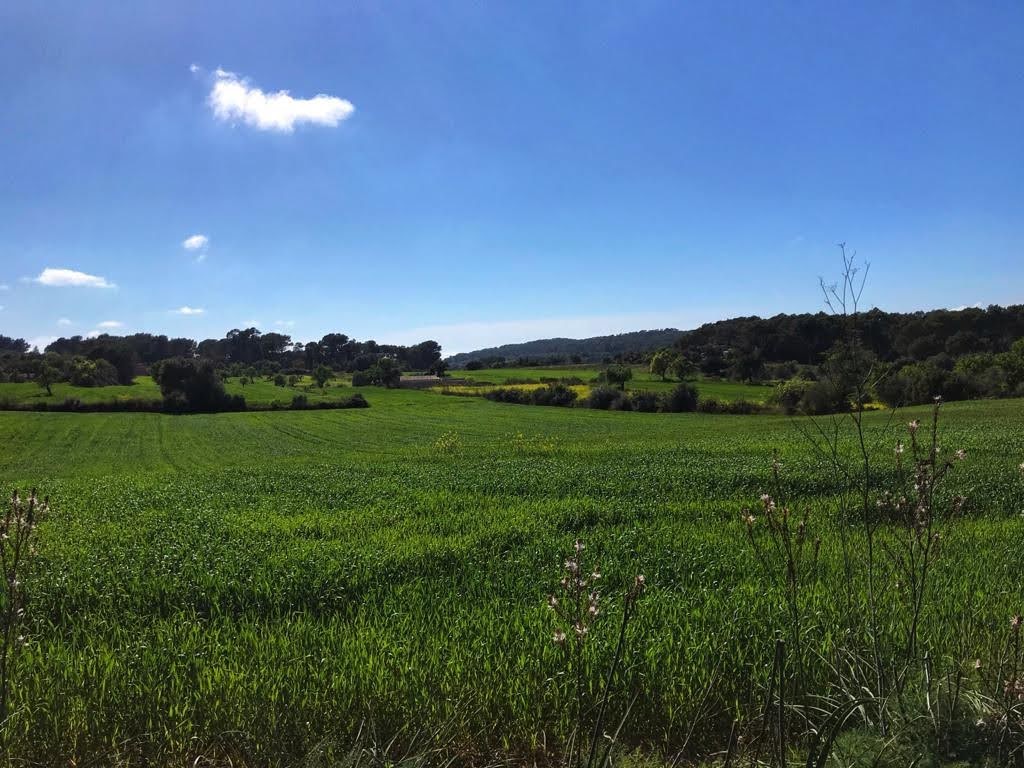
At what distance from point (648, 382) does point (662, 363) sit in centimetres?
976

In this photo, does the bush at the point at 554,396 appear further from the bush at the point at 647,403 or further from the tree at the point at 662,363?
the tree at the point at 662,363

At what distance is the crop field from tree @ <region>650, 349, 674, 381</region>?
284 feet

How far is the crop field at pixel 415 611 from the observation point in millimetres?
3768

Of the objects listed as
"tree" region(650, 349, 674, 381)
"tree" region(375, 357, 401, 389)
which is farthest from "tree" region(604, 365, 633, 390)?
"tree" region(375, 357, 401, 389)

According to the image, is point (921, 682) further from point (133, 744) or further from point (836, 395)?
point (133, 744)

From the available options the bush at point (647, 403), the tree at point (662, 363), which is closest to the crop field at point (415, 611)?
the bush at point (647, 403)

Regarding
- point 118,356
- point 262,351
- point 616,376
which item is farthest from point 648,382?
point 262,351

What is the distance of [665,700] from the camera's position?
13.0 feet

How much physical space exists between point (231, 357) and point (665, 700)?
195 meters

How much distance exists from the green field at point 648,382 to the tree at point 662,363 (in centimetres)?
126

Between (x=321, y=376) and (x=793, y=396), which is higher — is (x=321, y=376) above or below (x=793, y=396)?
above

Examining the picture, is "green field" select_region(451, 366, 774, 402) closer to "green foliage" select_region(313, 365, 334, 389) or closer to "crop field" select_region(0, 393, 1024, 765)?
"green foliage" select_region(313, 365, 334, 389)

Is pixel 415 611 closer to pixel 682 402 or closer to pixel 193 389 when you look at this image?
pixel 682 402

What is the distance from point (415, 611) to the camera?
5754mm
